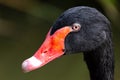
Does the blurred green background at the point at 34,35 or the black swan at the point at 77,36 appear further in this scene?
the blurred green background at the point at 34,35

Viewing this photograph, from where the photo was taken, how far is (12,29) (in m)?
4.99

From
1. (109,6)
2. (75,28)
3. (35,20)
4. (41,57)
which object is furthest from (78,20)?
(35,20)

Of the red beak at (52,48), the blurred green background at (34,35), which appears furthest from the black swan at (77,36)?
the blurred green background at (34,35)

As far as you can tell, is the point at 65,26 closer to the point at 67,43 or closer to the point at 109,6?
the point at 67,43

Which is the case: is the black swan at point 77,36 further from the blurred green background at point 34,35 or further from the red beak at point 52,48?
the blurred green background at point 34,35

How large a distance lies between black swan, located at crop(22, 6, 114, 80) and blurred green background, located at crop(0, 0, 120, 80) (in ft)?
6.08

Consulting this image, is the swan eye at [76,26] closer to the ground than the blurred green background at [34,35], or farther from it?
closer to the ground

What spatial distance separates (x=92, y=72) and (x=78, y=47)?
240mm

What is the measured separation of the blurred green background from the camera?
4.41m

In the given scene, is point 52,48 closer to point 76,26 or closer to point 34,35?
point 76,26

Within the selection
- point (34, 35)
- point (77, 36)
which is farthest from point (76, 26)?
point (34, 35)

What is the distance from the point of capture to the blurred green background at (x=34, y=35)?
14.5 ft

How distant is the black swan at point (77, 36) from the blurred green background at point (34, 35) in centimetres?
185

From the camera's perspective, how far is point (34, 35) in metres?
5.02
